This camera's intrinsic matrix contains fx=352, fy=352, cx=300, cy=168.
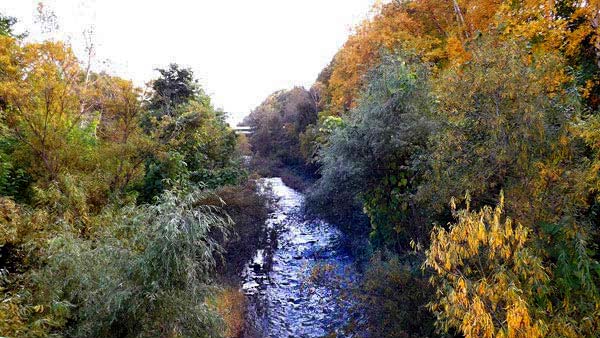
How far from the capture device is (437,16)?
15617 millimetres

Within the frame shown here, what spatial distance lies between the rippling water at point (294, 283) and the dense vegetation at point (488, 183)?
1.57 m

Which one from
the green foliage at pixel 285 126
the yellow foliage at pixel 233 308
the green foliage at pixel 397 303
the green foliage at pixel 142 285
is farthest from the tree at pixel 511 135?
the green foliage at pixel 285 126

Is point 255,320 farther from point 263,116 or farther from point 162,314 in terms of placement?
point 263,116

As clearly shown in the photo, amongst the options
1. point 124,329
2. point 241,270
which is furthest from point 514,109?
point 241,270

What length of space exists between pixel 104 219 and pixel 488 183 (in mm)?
7030

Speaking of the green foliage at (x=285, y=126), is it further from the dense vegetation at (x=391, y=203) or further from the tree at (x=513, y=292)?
the tree at (x=513, y=292)

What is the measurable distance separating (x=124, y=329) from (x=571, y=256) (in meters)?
5.45

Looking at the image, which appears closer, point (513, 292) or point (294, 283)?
point (513, 292)

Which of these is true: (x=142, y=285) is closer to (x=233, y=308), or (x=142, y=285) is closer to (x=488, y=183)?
(x=233, y=308)

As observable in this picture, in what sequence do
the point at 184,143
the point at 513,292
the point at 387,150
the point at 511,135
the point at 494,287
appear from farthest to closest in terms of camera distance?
the point at 184,143, the point at 387,150, the point at 511,135, the point at 494,287, the point at 513,292

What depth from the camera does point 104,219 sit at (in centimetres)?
715

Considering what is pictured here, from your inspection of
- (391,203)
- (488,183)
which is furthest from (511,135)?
(391,203)

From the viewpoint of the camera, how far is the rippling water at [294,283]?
856 centimetres

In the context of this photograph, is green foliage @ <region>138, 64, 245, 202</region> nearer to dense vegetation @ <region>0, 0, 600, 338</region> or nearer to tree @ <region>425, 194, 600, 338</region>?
dense vegetation @ <region>0, 0, 600, 338</region>
